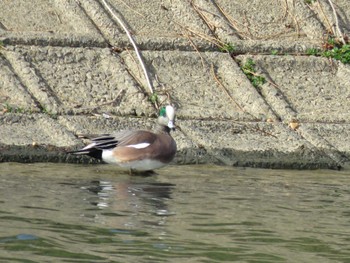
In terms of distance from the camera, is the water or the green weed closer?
the water

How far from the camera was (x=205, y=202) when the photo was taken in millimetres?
8164

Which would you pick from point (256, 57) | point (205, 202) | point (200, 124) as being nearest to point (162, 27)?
point (256, 57)

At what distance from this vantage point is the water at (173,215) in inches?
253

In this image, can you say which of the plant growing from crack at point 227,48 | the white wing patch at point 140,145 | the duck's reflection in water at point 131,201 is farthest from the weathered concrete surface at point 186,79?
the duck's reflection in water at point 131,201

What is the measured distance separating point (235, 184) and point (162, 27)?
3.44 m

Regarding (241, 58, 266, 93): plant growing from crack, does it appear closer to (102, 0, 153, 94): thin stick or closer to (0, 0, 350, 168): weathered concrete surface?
(0, 0, 350, 168): weathered concrete surface

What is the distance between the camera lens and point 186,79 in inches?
444

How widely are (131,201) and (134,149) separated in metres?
1.47

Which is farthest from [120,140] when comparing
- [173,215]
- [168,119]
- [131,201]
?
→ [173,215]

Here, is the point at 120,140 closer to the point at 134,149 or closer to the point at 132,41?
the point at 134,149

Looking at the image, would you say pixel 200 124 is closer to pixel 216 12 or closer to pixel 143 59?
pixel 143 59

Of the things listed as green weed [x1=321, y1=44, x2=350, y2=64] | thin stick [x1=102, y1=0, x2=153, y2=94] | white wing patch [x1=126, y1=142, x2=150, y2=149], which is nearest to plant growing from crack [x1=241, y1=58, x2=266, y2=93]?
green weed [x1=321, y1=44, x2=350, y2=64]

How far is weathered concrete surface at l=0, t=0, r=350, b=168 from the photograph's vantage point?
396 inches

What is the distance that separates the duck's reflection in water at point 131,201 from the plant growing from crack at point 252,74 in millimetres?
2521
